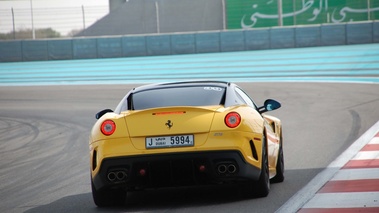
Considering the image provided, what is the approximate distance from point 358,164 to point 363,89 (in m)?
13.8

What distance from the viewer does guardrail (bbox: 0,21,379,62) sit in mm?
34844

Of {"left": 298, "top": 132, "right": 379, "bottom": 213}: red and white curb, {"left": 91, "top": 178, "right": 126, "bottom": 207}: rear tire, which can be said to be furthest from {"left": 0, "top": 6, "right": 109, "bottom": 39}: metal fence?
{"left": 91, "top": 178, "right": 126, "bottom": 207}: rear tire

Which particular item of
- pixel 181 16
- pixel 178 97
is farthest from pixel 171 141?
pixel 181 16

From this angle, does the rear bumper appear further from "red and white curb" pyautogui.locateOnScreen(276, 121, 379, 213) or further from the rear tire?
"red and white curb" pyautogui.locateOnScreen(276, 121, 379, 213)

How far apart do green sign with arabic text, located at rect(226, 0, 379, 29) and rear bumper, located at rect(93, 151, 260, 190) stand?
39.3 metres

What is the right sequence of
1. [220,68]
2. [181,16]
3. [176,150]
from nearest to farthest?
[176,150] → [220,68] → [181,16]

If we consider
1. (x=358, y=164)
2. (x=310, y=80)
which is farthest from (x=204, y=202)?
(x=310, y=80)

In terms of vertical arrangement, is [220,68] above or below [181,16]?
below

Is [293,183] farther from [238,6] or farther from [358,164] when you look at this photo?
[238,6]

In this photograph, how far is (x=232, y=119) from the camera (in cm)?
746

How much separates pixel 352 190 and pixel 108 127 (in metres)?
2.09

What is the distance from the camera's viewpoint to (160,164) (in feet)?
23.9

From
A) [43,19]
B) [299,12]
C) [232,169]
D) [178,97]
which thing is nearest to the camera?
[232,169]

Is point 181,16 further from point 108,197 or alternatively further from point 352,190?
point 108,197
